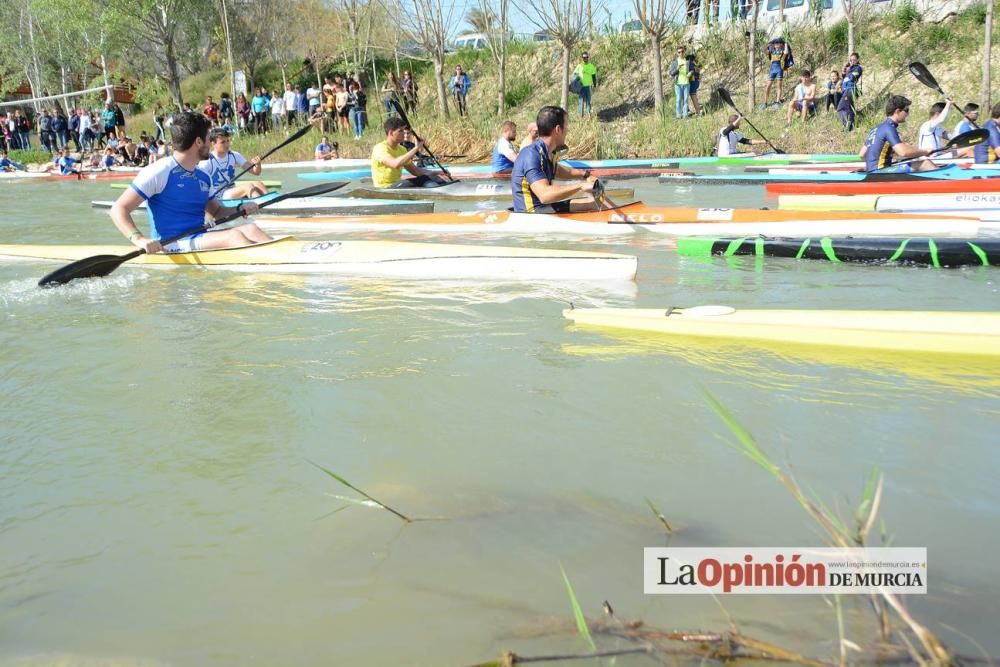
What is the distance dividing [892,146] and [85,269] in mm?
8741

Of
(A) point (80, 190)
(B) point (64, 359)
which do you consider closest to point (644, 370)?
(B) point (64, 359)

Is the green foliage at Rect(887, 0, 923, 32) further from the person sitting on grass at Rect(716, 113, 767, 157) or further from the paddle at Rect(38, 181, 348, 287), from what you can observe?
the paddle at Rect(38, 181, 348, 287)

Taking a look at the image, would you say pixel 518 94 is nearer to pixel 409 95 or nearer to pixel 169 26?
pixel 409 95

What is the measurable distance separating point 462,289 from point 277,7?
107 ft

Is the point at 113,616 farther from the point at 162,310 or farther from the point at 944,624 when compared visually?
the point at 162,310

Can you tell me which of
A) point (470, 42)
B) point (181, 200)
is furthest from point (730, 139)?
point (470, 42)

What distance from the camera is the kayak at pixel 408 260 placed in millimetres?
6102

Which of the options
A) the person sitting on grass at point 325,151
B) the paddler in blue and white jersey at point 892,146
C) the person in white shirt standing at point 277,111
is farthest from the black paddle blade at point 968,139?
the person in white shirt standing at point 277,111

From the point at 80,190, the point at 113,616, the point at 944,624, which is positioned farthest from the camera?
the point at 80,190

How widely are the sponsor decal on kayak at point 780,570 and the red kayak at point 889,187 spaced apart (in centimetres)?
777

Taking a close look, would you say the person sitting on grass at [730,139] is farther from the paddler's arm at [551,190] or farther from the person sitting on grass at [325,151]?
the person sitting on grass at [325,151]

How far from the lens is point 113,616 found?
2.32 metres

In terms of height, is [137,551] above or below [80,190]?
below

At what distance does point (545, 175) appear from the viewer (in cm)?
759
